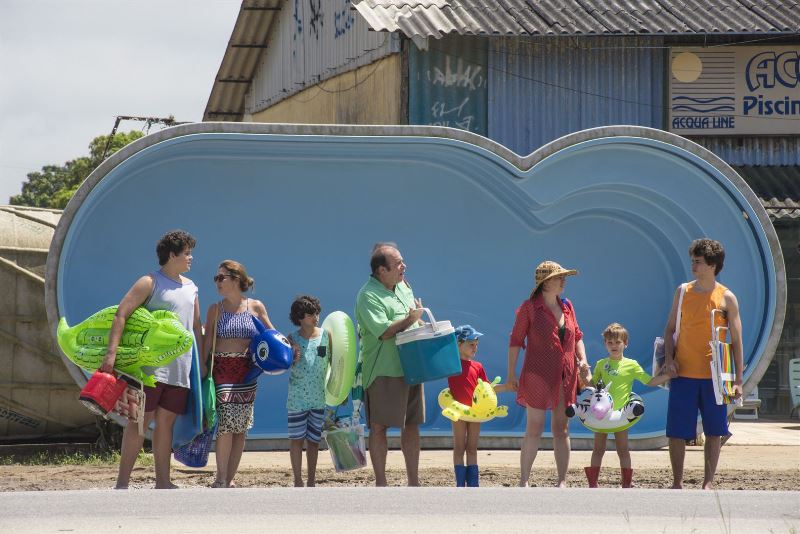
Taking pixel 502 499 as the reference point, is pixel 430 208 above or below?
above

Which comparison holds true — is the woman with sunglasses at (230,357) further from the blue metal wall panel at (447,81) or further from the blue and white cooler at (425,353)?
the blue metal wall panel at (447,81)

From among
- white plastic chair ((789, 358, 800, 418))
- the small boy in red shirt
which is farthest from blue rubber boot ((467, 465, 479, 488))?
white plastic chair ((789, 358, 800, 418))

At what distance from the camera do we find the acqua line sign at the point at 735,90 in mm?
17641

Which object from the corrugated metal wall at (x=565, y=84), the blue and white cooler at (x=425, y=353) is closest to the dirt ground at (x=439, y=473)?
the blue and white cooler at (x=425, y=353)

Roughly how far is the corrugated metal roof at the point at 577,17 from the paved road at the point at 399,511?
9.79 metres

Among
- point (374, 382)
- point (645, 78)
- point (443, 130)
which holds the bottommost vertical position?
point (374, 382)

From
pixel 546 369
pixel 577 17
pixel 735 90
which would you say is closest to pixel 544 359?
pixel 546 369

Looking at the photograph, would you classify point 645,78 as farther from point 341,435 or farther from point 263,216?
point 341,435

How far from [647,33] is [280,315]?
682 centimetres

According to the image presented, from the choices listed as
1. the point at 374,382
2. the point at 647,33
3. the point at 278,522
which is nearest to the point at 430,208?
the point at 374,382

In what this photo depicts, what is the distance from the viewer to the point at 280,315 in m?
12.2

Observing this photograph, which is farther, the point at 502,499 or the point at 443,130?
the point at 443,130

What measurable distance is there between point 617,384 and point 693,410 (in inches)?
27.6

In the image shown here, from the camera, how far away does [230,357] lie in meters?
8.58
